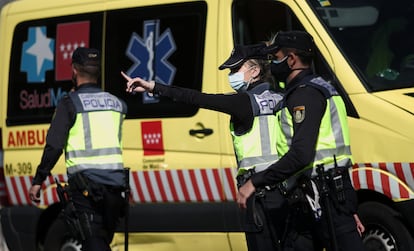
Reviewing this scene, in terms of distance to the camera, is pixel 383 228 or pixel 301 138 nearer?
pixel 301 138

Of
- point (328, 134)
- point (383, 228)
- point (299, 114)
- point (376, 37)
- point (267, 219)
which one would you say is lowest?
point (383, 228)

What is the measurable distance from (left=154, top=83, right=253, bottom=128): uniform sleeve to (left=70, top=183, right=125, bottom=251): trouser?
1.36 m

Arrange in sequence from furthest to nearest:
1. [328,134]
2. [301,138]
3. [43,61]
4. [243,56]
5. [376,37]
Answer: [43,61] < [376,37] < [243,56] < [328,134] < [301,138]

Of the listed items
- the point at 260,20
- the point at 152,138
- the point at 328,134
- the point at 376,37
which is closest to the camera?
the point at 328,134

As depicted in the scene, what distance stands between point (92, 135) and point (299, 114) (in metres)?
1.88

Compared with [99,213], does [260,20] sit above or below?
above

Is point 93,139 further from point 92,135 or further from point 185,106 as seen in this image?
point 185,106

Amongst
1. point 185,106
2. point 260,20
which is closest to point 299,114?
point 260,20

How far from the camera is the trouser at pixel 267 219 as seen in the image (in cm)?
555

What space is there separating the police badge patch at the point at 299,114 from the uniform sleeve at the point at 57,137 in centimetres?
187

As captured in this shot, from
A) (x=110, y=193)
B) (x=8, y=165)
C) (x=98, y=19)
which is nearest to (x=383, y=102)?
(x=110, y=193)

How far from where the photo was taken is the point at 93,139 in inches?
261

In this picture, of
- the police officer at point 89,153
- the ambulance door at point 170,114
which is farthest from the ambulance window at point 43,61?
the police officer at point 89,153

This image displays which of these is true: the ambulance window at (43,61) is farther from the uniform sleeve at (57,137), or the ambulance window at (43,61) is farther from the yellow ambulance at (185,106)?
the uniform sleeve at (57,137)
